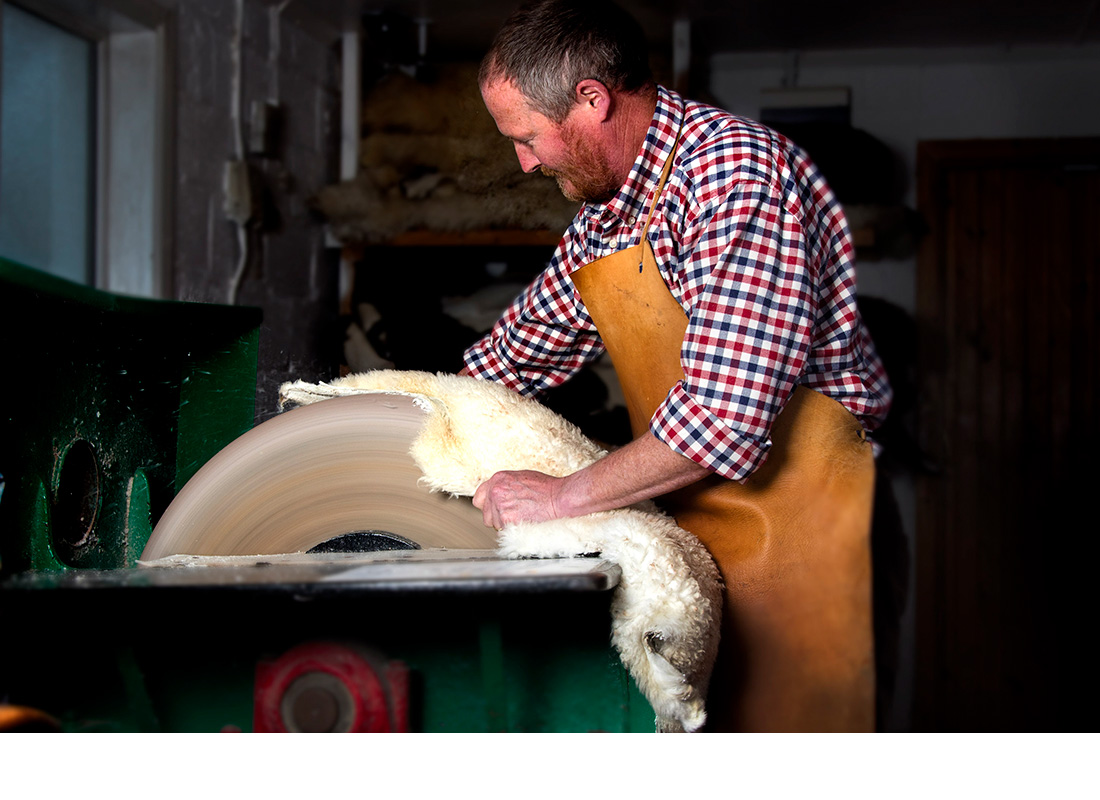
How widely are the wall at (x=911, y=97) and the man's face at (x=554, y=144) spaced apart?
4.13 feet

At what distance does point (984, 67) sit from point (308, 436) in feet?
5.78

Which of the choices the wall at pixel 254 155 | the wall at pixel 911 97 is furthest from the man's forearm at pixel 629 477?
the wall at pixel 911 97

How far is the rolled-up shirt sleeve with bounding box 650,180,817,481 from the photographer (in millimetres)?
650

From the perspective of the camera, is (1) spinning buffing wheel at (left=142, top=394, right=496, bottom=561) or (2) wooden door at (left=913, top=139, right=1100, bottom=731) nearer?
(1) spinning buffing wheel at (left=142, top=394, right=496, bottom=561)

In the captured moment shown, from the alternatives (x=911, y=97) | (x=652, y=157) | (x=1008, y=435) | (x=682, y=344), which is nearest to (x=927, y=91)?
(x=911, y=97)

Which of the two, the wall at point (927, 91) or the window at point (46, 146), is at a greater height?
the wall at point (927, 91)

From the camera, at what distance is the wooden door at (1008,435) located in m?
1.81

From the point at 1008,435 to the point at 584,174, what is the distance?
58.8 inches

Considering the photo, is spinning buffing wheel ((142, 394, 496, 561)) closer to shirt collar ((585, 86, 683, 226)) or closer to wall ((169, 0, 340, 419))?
shirt collar ((585, 86, 683, 226))

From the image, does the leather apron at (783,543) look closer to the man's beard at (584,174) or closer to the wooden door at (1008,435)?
the man's beard at (584,174)

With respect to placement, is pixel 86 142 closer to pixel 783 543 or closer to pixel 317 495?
pixel 317 495

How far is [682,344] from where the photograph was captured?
0.71 meters

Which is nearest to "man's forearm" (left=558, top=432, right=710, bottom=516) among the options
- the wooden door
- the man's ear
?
the man's ear
